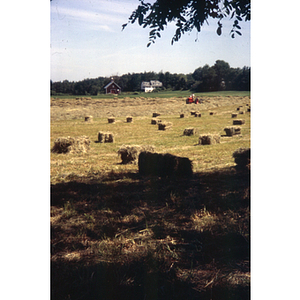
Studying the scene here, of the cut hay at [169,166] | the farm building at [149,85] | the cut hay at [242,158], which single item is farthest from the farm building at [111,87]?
the cut hay at [242,158]

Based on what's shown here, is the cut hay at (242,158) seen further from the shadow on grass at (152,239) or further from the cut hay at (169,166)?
the cut hay at (169,166)

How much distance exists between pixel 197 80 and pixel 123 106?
18.2 metres

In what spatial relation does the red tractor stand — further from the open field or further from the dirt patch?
the open field

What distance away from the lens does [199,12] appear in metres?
4.69

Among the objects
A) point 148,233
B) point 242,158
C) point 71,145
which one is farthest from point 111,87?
Answer: point 148,233

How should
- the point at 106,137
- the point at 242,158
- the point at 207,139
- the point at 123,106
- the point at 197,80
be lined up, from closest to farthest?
1. the point at 242,158
2. the point at 197,80
3. the point at 207,139
4. the point at 106,137
5. the point at 123,106

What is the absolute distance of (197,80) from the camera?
29.8 ft

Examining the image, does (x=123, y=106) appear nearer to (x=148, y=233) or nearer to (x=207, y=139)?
(x=207, y=139)

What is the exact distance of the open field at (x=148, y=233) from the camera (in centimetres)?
269

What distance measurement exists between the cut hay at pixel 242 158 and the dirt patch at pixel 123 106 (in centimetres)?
1726

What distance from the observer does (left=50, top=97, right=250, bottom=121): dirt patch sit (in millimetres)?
23266

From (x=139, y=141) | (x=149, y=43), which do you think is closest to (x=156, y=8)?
(x=149, y=43)

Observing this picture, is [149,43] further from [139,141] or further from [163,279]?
[139,141]

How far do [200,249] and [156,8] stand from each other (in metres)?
3.67
